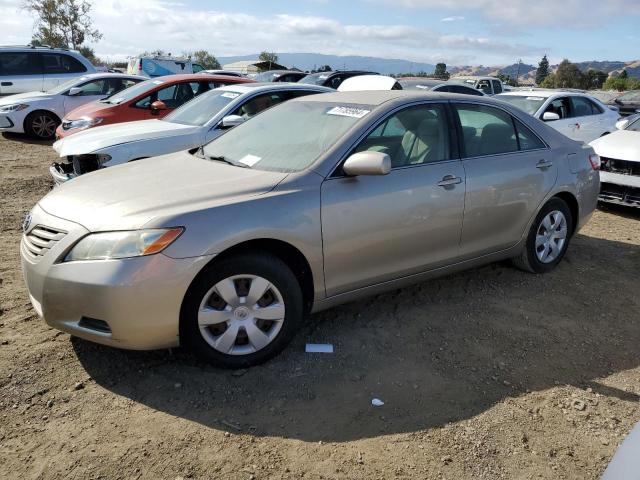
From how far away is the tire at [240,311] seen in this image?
2945 millimetres

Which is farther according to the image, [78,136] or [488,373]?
[78,136]

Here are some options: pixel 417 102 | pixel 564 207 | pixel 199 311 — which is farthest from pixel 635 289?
pixel 199 311

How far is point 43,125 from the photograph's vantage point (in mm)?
11359

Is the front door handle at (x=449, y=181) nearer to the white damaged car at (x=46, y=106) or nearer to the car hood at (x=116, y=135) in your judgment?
the car hood at (x=116, y=135)

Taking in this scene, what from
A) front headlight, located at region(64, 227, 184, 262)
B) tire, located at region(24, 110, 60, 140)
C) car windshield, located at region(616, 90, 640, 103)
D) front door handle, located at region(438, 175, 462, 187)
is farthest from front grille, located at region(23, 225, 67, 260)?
car windshield, located at region(616, 90, 640, 103)

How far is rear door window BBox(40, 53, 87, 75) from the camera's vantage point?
13164mm

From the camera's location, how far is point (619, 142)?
7.21 metres

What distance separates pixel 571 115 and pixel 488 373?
27.3ft

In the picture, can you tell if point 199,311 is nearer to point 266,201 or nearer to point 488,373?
point 266,201

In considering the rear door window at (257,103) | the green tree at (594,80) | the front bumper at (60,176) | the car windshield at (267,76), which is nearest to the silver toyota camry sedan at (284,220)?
the front bumper at (60,176)

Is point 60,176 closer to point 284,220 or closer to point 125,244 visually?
point 125,244

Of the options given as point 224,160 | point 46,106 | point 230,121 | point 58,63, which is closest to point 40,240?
point 224,160

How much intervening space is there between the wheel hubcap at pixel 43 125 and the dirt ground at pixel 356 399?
8347 millimetres

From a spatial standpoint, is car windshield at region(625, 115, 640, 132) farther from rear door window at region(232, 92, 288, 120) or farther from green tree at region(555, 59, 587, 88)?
green tree at region(555, 59, 587, 88)
